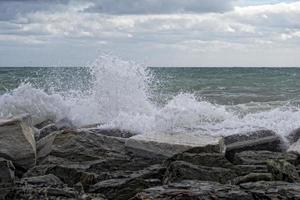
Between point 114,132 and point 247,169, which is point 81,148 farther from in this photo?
point 247,169

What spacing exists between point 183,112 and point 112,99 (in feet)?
6.49

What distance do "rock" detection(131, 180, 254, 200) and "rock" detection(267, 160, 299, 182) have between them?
2.85ft

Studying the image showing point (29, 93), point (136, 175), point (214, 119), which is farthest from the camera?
point (29, 93)

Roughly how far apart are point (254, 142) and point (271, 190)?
295cm

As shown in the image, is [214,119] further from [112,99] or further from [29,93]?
[29,93]

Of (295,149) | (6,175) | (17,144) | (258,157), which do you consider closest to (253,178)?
(258,157)

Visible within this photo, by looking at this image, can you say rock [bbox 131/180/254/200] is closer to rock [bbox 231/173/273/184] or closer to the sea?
rock [bbox 231/173/273/184]

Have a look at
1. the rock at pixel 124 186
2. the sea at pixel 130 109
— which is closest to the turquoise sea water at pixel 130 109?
the sea at pixel 130 109

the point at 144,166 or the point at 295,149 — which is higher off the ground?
the point at 295,149

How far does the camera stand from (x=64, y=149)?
6.46 meters

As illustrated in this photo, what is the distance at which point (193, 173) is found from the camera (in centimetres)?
509

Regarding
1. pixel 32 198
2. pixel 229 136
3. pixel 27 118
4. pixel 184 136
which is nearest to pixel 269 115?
pixel 229 136

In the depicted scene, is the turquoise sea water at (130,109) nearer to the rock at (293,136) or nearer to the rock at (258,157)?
the rock at (293,136)

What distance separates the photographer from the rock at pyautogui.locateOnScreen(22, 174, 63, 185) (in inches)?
195
